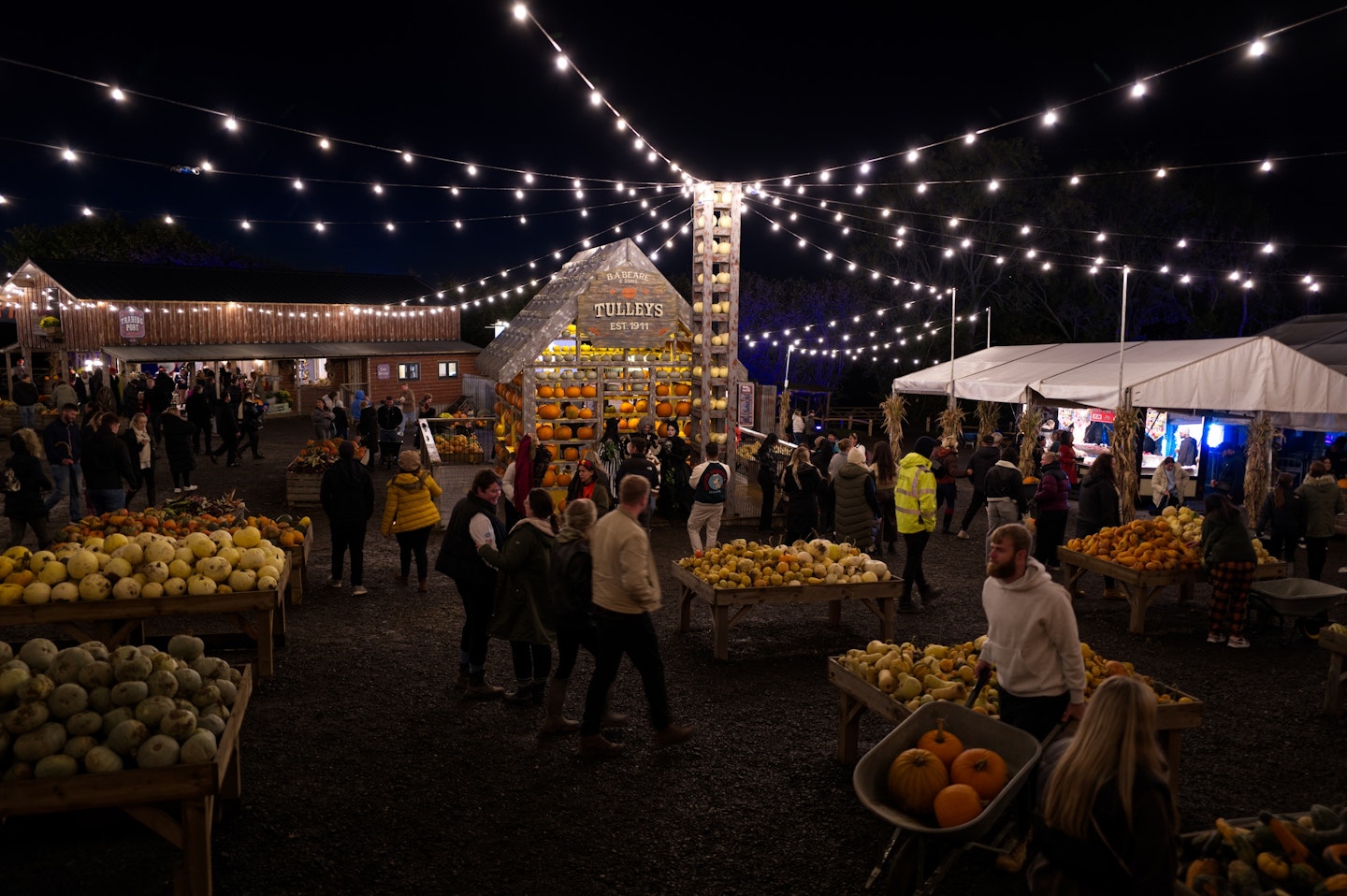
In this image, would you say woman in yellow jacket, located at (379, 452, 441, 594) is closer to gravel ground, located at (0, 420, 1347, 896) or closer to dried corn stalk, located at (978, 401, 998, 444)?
gravel ground, located at (0, 420, 1347, 896)

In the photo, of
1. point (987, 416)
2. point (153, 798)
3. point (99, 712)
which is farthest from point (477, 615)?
point (987, 416)

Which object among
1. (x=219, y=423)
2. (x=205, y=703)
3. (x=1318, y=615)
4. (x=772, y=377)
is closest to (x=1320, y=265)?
(x=772, y=377)

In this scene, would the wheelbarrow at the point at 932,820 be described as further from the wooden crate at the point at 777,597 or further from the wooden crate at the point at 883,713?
the wooden crate at the point at 777,597

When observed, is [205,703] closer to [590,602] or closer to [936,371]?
[590,602]

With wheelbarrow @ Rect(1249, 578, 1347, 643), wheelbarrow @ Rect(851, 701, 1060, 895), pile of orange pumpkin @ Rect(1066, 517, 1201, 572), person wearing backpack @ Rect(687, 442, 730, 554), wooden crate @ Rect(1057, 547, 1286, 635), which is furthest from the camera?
person wearing backpack @ Rect(687, 442, 730, 554)

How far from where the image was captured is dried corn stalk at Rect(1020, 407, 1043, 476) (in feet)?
53.5

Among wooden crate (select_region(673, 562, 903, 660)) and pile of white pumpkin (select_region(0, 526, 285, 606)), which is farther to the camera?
wooden crate (select_region(673, 562, 903, 660))

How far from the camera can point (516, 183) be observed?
46.7ft

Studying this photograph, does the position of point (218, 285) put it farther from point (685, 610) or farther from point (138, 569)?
A: point (685, 610)

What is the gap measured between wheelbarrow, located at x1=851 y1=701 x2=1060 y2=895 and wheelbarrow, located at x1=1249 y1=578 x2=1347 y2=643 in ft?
17.3

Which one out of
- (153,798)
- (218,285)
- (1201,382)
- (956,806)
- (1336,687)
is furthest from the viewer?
(218,285)

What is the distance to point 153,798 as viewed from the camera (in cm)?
385

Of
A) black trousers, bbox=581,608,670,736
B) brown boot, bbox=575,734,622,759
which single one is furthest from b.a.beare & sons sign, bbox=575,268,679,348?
brown boot, bbox=575,734,622,759

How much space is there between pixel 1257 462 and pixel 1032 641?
38.5ft
